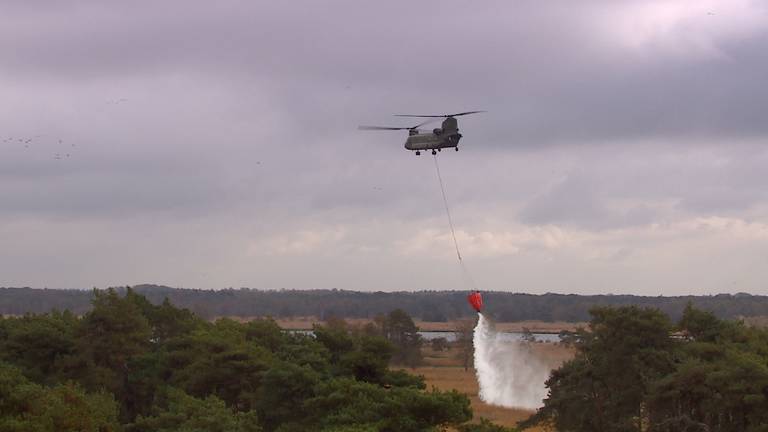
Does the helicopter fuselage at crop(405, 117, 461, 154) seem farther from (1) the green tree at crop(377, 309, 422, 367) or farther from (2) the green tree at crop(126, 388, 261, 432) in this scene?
(1) the green tree at crop(377, 309, 422, 367)

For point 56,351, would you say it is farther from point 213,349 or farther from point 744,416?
point 744,416

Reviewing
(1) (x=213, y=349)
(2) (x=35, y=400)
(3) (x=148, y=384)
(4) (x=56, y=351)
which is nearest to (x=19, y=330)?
(4) (x=56, y=351)

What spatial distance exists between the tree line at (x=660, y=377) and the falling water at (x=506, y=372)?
23.1 meters

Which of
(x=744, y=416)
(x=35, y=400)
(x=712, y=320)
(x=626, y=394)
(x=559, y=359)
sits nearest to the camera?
(x=35, y=400)

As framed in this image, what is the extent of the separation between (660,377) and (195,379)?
2676 cm

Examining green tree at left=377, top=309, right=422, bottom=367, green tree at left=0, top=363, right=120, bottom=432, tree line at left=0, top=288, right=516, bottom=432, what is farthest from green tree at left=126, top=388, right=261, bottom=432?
green tree at left=377, top=309, right=422, bottom=367

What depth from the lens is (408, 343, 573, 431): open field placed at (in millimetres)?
90438

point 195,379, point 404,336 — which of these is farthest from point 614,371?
point 404,336

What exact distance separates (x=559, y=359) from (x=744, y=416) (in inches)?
2033

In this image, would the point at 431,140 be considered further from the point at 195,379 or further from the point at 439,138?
the point at 195,379

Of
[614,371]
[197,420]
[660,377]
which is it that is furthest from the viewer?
[614,371]

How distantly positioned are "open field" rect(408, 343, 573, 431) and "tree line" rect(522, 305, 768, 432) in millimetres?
8095

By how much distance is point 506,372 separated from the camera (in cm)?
9600

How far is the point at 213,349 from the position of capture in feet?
232
